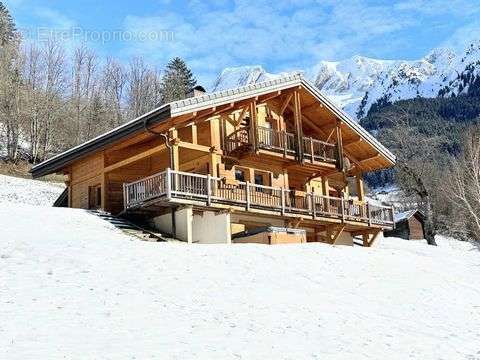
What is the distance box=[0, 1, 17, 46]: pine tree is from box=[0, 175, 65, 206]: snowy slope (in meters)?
28.3

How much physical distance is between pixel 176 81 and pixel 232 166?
47320 mm

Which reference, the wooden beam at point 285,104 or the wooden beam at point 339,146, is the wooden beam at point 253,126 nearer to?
the wooden beam at point 285,104

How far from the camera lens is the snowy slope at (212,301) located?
9.91 metres

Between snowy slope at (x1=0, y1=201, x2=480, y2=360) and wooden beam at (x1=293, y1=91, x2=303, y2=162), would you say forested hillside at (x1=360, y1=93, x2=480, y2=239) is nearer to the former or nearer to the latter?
wooden beam at (x1=293, y1=91, x2=303, y2=162)

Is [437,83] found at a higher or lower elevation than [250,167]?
higher

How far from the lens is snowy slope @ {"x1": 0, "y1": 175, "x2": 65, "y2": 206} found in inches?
1614

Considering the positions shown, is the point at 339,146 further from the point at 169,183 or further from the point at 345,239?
the point at 169,183

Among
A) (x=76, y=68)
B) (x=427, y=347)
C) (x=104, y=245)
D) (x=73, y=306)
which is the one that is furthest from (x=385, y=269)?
(x=76, y=68)

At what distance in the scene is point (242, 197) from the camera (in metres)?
25.3

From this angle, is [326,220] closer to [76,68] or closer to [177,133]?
[177,133]

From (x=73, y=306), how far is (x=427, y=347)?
23.4 ft

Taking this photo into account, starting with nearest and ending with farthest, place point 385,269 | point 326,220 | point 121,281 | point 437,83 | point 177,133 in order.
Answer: point 121,281
point 385,269
point 177,133
point 326,220
point 437,83

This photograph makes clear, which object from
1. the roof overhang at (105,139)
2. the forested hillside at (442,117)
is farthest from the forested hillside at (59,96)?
the forested hillside at (442,117)

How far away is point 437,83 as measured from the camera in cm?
18050
